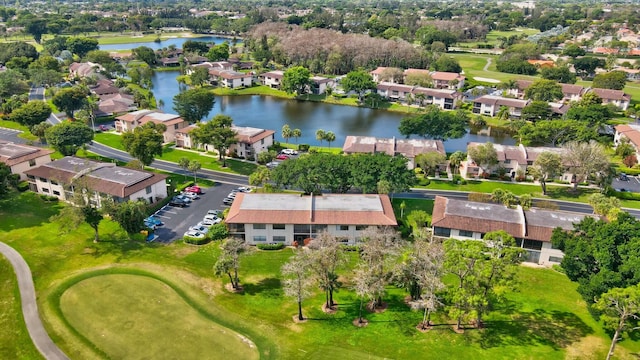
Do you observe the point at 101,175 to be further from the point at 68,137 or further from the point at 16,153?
the point at 16,153

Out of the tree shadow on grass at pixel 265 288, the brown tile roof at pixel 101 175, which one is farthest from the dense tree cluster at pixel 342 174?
the brown tile roof at pixel 101 175

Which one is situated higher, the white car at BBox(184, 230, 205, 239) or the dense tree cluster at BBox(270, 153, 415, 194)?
the dense tree cluster at BBox(270, 153, 415, 194)

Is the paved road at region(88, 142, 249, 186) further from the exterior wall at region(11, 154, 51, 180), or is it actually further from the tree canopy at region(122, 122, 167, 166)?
the exterior wall at region(11, 154, 51, 180)

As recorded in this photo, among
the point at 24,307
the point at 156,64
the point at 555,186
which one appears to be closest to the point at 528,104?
the point at 555,186

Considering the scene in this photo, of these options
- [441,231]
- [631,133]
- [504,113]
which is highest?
[631,133]

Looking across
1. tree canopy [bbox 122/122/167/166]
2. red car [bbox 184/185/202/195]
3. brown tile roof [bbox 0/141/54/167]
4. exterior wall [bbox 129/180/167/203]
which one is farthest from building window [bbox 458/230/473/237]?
brown tile roof [bbox 0/141/54/167]

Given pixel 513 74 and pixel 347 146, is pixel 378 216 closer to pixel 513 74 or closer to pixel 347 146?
pixel 347 146

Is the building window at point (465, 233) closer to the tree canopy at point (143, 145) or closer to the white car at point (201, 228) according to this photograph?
the white car at point (201, 228)

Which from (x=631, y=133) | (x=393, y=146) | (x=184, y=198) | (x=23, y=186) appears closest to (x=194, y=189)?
(x=184, y=198)
